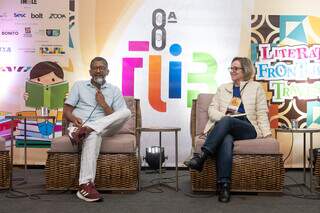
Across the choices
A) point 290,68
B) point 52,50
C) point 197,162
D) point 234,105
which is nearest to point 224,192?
point 197,162

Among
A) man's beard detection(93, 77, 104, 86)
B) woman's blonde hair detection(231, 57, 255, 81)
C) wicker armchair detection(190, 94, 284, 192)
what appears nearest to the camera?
wicker armchair detection(190, 94, 284, 192)

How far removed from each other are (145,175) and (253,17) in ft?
7.01

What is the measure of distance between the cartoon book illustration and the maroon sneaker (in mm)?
1813

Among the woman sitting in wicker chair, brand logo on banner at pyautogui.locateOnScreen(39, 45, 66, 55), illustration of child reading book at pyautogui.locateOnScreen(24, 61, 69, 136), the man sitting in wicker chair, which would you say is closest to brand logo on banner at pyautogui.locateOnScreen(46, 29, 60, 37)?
brand logo on banner at pyautogui.locateOnScreen(39, 45, 66, 55)

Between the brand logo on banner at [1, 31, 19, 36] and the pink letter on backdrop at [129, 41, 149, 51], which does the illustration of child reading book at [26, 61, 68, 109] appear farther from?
the pink letter on backdrop at [129, 41, 149, 51]

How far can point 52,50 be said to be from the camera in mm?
5012

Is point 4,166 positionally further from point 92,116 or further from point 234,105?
point 234,105

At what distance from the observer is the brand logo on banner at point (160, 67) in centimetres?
498

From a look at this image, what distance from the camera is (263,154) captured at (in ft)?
11.7

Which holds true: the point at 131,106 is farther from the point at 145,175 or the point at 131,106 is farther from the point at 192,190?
the point at 192,190

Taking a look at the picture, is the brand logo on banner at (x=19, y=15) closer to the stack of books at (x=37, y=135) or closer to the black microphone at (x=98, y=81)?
the stack of books at (x=37, y=135)

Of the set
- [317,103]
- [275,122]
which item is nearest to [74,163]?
[275,122]

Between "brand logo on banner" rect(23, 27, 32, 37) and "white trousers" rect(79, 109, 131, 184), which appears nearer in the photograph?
"white trousers" rect(79, 109, 131, 184)

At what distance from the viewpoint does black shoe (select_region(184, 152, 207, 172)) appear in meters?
3.48
